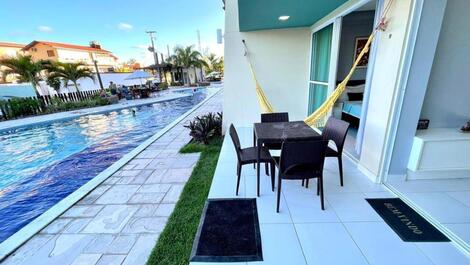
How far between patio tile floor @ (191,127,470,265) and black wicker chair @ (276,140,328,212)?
0.18 metres

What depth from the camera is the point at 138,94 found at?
12.6m

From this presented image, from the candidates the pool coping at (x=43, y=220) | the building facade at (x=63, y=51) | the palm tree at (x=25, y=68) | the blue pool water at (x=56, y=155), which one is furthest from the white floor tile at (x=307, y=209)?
the building facade at (x=63, y=51)

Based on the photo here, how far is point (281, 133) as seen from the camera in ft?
7.75

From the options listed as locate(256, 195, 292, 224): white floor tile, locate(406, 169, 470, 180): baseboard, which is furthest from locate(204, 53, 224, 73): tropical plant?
locate(406, 169, 470, 180): baseboard

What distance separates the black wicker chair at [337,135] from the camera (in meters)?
2.30

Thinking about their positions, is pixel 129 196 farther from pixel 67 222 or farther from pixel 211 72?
pixel 211 72

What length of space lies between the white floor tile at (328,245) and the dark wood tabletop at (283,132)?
0.87 meters

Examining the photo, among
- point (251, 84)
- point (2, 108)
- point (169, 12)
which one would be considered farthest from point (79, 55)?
point (251, 84)

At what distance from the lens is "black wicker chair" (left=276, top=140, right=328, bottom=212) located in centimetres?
176

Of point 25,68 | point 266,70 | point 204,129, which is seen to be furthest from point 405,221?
point 25,68

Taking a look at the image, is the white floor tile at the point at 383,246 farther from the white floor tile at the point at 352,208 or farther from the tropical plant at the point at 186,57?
the tropical plant at the point at 186,57

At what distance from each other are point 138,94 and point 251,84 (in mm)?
10218

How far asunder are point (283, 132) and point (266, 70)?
2.77 metres

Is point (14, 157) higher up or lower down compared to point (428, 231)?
lower down
